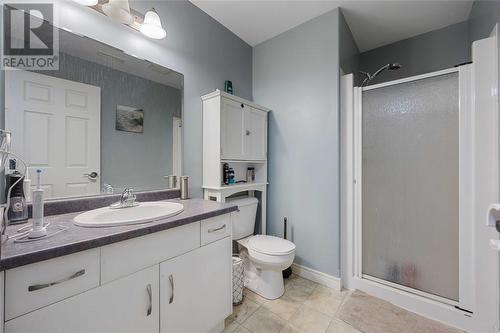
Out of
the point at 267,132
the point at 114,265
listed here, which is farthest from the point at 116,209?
the point at 267,132

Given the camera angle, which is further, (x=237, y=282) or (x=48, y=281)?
(x=237, y=282)

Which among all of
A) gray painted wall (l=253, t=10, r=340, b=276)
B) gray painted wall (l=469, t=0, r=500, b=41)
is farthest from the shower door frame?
gray painted wall (l=469, t=0, r=500, b=41)

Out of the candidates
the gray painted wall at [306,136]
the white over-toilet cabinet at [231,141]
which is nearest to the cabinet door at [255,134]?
the white over-toilet cabinet at [231,141]

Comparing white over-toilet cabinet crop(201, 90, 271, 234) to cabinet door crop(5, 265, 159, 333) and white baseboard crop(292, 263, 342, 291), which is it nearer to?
white baseboard crop(292, 263, 342, 291)

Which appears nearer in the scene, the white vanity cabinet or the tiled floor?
the white vanity cabinet

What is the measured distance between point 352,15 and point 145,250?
2.61 m

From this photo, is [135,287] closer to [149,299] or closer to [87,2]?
[149,299]

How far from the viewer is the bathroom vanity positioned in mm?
654

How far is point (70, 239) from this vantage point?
0.75 metres

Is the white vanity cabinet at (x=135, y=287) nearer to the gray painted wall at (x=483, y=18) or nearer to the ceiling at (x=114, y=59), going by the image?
the ceiling at (x=114, y=59)

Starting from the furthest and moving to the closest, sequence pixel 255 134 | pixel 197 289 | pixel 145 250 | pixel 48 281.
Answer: pixel 255 134 < pixel 197 289 < pixel 145 250 < pixel 48 281

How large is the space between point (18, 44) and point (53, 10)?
27 cm

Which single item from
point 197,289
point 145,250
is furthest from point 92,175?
point 197,289

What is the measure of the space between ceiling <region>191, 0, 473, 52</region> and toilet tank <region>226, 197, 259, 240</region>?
182 centimetres
